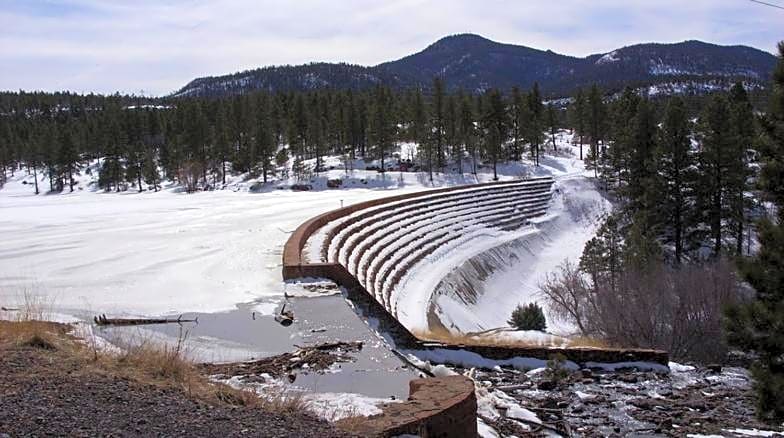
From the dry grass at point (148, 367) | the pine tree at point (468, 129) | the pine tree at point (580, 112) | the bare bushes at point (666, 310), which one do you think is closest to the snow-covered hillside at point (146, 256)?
the dry grass at point (148, 367)

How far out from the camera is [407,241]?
90.5 feet

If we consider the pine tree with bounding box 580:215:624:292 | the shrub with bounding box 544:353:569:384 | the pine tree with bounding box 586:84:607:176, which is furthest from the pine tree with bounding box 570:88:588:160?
the shrub with bounding box 544:353:569:384

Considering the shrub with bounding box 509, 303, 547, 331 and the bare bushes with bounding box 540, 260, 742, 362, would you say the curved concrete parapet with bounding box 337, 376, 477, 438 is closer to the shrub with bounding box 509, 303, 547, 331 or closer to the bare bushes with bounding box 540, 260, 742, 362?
the bare bushes with bounding box 540, 260, 742, 362

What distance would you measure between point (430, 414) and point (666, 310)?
15.6 meters

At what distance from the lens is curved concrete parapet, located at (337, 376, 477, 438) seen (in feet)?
18.6

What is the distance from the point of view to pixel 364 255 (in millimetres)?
20797

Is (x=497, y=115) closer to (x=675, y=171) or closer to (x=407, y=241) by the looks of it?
(x=675, y=171)

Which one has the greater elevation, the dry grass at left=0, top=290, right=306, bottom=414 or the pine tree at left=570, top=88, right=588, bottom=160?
the pine tree at left=570, top=88, right=588, bottom=160

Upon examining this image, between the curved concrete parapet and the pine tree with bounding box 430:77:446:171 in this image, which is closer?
the curved concrete parapet

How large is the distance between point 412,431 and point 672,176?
127 feet

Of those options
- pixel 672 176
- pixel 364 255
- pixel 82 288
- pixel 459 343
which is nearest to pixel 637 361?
pixel 459 343

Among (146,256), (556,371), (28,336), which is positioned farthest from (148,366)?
(146,256)

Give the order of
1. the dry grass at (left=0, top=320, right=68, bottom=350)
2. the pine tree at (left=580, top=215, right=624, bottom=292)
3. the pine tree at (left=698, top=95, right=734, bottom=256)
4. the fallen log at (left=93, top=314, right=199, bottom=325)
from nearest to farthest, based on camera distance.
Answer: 1. the dry grass at (left=0, top=320, right=68, bottom=350)
2. the fallen log at (left=93, top=314, right=199, bottom=325)
3. the pine tree at (left=580, top=215, right=624, bottom=292)
4. the pine tree at (left=698, top=95, right=734, bottom=256)

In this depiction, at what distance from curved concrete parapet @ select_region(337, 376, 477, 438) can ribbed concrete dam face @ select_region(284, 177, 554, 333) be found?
446 centimetres
